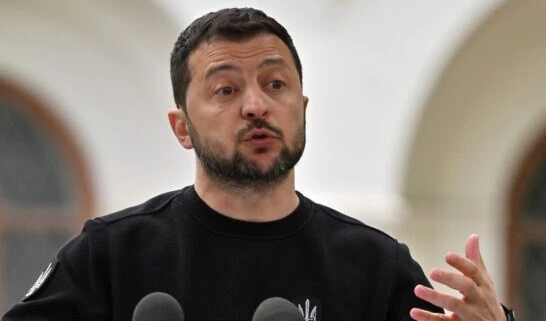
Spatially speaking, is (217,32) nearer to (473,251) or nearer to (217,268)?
(217,268)

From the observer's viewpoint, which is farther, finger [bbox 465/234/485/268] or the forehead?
the forehead

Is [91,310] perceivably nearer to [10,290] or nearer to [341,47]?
[341,47]

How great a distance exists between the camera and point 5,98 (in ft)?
20.2

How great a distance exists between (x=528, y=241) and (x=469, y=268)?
14.0 feet

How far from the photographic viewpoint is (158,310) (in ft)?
5.38

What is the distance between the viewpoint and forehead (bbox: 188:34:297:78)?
1956 mm

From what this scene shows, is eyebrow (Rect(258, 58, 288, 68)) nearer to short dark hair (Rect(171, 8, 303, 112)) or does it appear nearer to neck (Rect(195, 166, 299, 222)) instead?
short dark hair (Rect(171, 8, 303, 112))

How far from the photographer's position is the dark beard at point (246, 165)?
191 cm

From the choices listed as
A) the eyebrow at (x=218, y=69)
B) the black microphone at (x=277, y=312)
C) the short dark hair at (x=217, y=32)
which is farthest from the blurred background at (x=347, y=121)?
the black microphone at (x=277, y=312)

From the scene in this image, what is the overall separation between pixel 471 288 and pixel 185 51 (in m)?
0.63

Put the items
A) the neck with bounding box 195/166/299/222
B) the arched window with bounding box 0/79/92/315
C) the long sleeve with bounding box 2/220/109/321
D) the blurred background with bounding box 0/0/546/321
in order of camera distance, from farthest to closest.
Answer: the arched window with bounding box 0/79/92/315 < the blurred background with bounding box 0/0/546/321 < the neck with bounding box 195/166/299/222 < the long sleeve with bounding box 2/220/109/321

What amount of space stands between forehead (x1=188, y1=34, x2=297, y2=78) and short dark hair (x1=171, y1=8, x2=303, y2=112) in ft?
0.04

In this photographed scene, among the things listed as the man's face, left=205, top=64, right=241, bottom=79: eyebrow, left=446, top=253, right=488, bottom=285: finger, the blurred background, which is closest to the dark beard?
the man's face

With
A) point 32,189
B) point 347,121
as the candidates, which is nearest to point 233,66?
point 347,121
